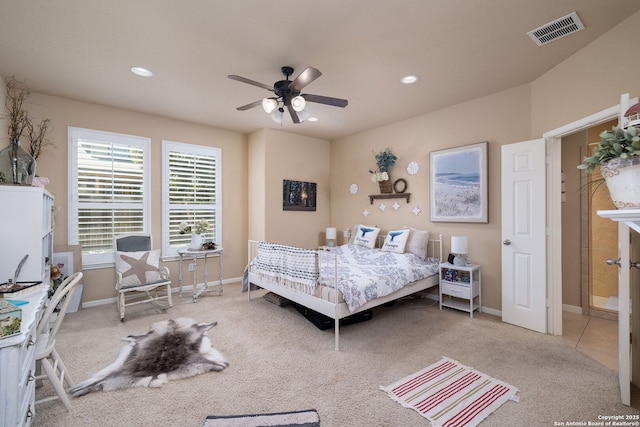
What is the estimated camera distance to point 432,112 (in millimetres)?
4355

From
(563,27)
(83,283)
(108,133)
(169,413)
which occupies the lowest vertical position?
(169,413)

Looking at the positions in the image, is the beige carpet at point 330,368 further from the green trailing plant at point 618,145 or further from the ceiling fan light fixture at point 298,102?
the ceiling fan light fixture at point 298,102

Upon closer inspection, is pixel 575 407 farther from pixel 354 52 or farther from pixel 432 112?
pixel 432 112

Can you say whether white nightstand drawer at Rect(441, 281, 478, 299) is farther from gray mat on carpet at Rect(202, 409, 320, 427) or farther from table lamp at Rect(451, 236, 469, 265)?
gray mat on carpet at Rect(202, 409, 320, 427)

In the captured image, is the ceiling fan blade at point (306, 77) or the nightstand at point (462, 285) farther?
the nightstand at point (462, 285)

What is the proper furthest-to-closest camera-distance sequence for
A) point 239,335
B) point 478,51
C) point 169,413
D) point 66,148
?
point 66,148, point 239,335, point 478,51, point 169,413

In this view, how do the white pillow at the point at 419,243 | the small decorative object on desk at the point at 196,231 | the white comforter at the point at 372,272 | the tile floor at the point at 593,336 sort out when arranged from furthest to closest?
the small decorative object on desk at the point at 196,231 < the white pillow at the point at 419,243 < the white comforter at the point at 372,272 < the tile floor at the point at 593,336

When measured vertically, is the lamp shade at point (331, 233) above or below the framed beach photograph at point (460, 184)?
below

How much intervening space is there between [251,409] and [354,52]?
312 cm

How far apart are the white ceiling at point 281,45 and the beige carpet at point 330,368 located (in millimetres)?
2888

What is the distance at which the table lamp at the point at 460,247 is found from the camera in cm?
368

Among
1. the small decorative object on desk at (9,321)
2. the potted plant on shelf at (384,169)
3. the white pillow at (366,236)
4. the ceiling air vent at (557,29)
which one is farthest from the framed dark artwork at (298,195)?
the small decorative object on desk at (9,321)

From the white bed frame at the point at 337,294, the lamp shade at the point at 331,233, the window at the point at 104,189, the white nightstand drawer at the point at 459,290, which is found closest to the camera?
the white bed frame at the point at 337,294

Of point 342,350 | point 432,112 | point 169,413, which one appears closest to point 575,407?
point 342,350
